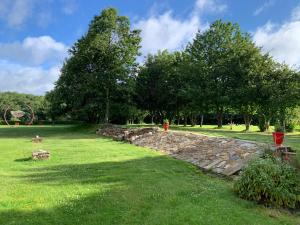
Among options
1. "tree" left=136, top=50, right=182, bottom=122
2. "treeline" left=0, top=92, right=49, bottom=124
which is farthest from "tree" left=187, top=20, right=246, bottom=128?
"treeline" left=0, top=92, right=49, bottom=124

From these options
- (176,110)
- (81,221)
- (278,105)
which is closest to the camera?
(81,221)

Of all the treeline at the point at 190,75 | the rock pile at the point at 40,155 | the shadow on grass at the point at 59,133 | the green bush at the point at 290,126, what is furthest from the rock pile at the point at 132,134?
the green bush at the point at 290,126

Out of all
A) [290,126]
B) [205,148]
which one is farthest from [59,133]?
[290,126]

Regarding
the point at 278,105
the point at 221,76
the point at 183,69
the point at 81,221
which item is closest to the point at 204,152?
the point at 81,221

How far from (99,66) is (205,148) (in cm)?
2264

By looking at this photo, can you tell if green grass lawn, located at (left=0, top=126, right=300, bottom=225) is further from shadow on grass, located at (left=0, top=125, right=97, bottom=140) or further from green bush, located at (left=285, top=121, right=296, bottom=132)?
green bush, located at (left=285, top=121, right=296, bottom=132)

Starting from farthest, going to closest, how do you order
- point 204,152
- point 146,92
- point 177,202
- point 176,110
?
point 176,110 < point 146,92 < point 204,152 < point 177,202

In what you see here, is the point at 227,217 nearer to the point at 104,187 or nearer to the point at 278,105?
the point at 104,187

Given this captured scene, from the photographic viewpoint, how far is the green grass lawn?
655 cm

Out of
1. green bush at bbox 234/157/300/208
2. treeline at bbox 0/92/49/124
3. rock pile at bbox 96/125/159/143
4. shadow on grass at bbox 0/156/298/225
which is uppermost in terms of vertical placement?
treeline at bbox 0/92/49/124

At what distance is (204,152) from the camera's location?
45.3 ft

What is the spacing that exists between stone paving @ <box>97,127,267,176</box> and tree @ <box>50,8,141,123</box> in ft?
40.9

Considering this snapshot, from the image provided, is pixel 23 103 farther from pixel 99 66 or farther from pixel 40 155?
pixel 40 155

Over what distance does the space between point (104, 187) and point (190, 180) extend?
249cm
